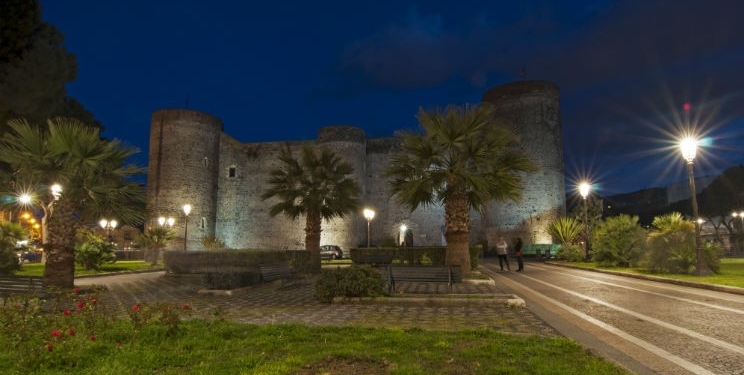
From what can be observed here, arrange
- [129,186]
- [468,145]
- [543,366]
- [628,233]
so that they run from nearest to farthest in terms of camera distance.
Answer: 1. [543,366]
2. [129,186]
3. [468,145]
4. [628,233]

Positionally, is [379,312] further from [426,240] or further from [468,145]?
[426,240]

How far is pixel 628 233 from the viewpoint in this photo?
19078 millimetres

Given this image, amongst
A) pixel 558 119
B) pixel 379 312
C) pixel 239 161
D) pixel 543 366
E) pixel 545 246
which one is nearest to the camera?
pixel 543 366

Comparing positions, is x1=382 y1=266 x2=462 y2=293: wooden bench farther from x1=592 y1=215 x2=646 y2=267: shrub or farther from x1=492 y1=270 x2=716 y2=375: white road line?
x1=592 y1=215 x2=646 y2=267: shrub

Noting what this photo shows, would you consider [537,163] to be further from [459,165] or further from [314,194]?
[459,165]

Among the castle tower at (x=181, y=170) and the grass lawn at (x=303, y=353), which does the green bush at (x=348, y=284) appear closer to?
the grass lawn at (x=303, y=353)

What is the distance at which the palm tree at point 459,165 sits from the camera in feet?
46.5

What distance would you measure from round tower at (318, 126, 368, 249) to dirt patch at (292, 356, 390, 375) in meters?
34.0

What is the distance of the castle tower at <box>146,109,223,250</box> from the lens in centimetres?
3888

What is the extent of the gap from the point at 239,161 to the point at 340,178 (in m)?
26.1

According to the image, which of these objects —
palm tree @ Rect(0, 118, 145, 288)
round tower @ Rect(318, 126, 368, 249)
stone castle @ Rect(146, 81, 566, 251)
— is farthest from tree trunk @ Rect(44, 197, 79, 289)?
round tower @ Rect(318, 126, 368, 249)

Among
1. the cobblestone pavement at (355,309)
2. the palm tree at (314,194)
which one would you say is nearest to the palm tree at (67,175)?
the cobblestone pavement at (355,309)

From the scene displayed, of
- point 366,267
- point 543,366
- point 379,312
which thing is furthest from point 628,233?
point 543,366

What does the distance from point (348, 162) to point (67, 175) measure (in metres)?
28.6
